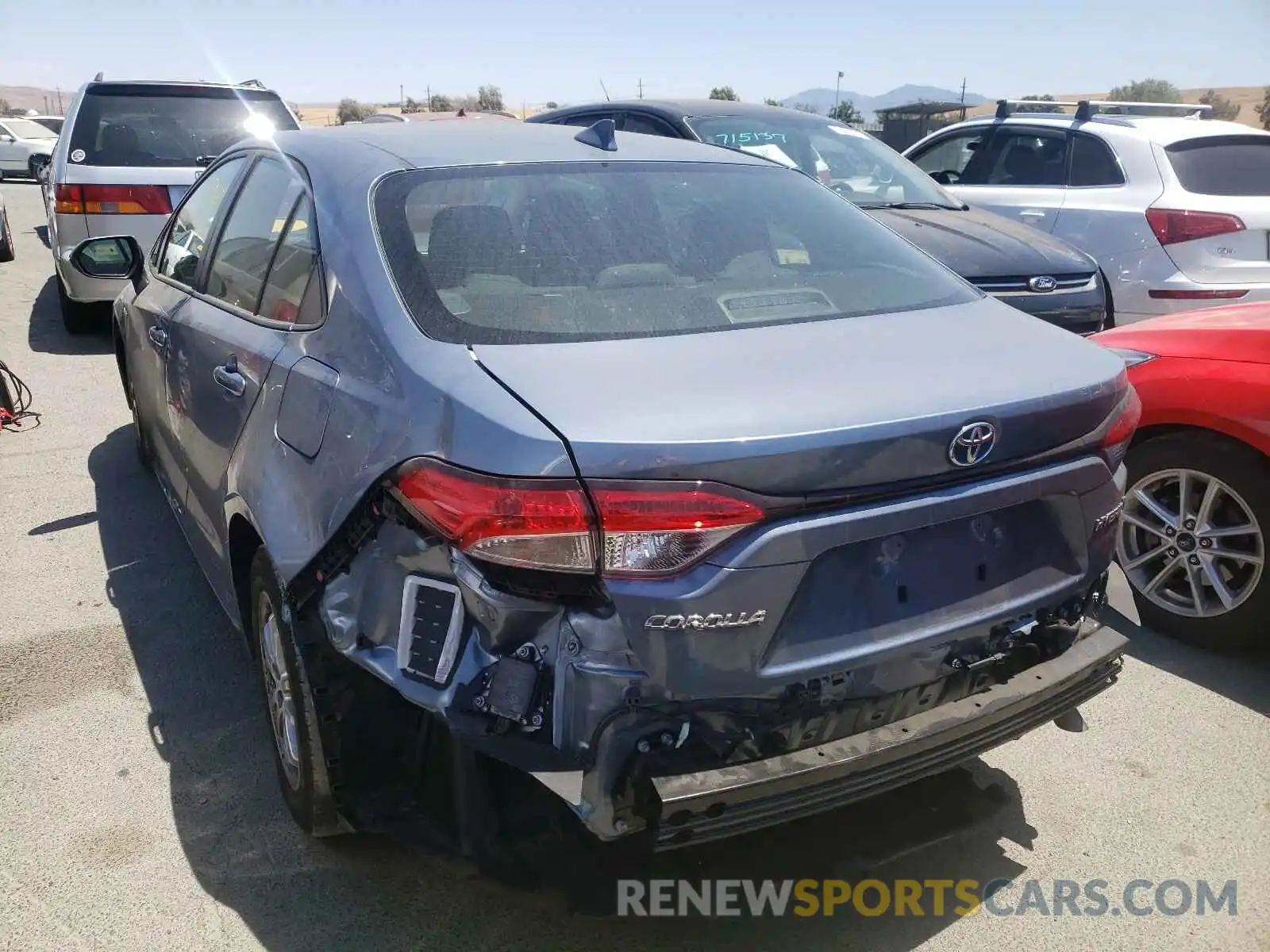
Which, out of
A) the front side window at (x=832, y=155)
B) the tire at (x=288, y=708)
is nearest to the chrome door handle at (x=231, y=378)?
the tire at (x=288, y=708)

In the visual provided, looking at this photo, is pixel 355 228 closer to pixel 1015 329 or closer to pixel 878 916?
pixel 1015 329

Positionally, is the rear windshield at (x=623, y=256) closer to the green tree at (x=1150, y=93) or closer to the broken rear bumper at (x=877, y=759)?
the broken rear bumper at (x=877, y=759)

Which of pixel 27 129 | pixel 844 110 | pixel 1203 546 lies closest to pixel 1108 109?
pixel 1203 546

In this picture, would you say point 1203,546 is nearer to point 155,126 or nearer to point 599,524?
point 599,524

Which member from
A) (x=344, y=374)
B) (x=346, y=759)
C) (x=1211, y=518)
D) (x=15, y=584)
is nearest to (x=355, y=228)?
(x=344, y=374)

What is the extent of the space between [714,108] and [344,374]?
5.47m

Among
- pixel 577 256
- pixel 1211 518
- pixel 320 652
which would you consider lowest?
pixel 1211 518

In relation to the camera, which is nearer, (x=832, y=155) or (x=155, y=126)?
(x=832, y=155)

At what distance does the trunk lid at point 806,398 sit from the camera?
1.89 m

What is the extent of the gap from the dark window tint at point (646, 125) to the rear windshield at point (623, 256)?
13.4 ft

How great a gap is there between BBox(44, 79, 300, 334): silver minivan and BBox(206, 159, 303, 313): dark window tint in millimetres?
4783

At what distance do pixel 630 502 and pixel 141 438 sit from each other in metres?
3.99

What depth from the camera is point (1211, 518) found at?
3693mm

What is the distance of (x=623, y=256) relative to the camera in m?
2.60
